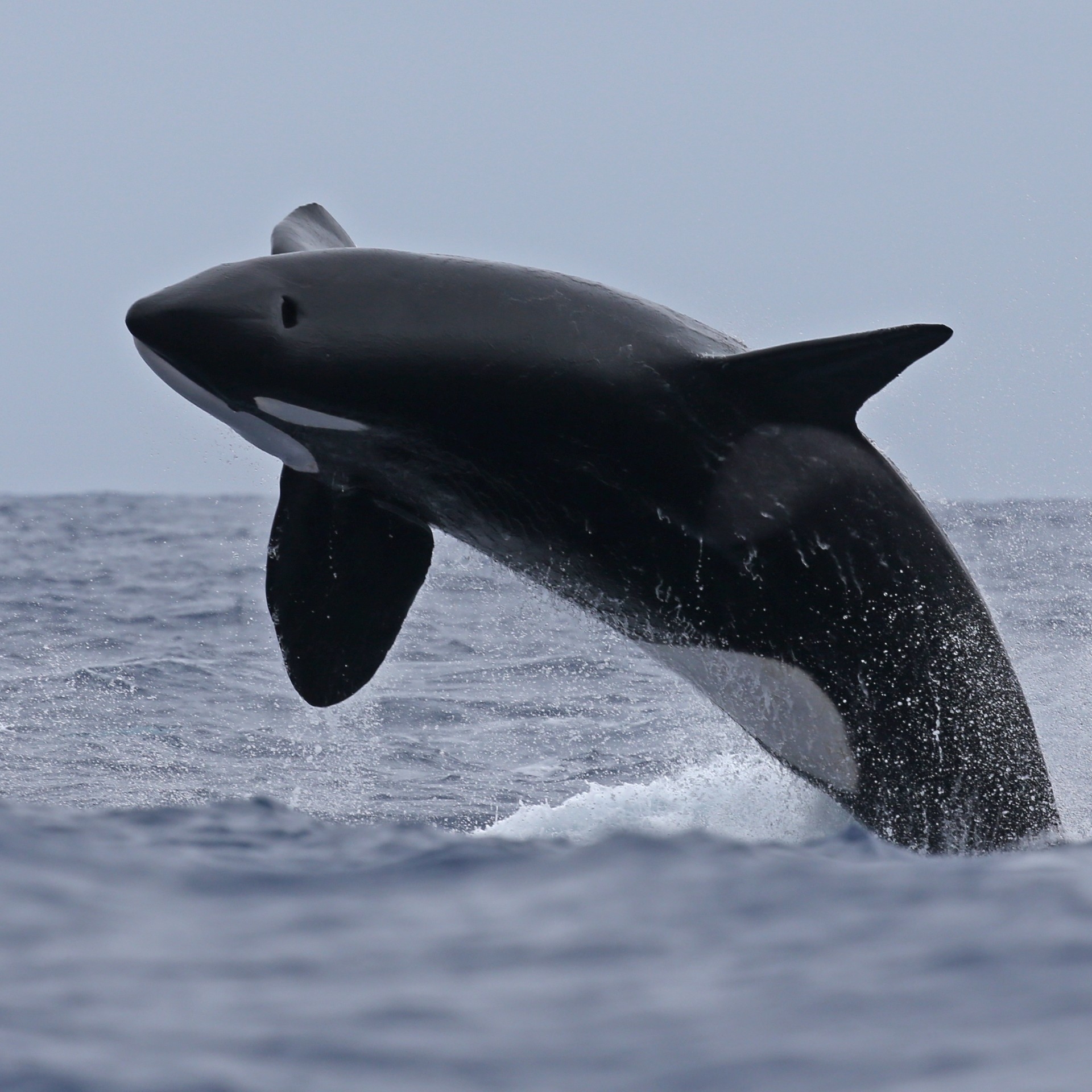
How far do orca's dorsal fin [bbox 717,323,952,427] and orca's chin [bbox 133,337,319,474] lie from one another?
6.80 feet

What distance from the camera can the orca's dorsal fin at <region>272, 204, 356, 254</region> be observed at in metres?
7.53

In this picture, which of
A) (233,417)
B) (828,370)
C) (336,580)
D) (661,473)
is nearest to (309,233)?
(233,417)

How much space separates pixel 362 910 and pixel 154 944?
66cm

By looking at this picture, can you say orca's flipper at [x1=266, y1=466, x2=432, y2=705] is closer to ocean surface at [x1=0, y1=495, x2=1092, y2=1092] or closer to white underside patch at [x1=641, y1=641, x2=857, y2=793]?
ocean surface at [x1=0, y1=495, x2=1092, y2=1092]

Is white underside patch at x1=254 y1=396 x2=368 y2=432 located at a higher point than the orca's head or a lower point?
lower

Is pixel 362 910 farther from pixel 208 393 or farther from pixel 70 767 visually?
pixel 70 767

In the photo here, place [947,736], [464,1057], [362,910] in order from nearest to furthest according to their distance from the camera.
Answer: [464,1057], [362,910], [947,736]

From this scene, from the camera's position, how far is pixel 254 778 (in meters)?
11.0

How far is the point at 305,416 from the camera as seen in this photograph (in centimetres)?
686

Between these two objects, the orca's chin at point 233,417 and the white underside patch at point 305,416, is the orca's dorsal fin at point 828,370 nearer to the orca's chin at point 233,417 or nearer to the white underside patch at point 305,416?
the white underside patch at point 305,416

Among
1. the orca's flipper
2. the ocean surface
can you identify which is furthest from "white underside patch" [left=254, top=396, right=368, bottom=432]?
the ocean surface

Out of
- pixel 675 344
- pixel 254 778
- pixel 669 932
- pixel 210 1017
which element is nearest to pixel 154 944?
pixel 210 1017

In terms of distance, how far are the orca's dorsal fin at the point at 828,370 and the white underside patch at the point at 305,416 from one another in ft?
5.56

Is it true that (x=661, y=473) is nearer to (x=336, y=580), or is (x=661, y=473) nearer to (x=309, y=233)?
(x=336, y=580)
